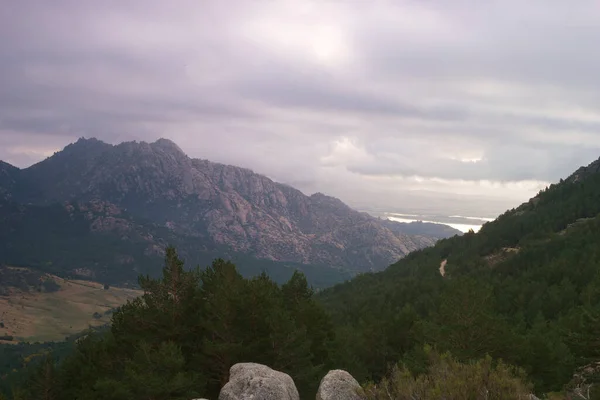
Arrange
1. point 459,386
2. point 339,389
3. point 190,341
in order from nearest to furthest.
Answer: point 459,386
point 339,389
point 190,341

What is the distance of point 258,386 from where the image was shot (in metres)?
31.6

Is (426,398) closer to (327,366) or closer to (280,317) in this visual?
(280,317)

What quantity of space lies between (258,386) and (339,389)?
6044 millimetres

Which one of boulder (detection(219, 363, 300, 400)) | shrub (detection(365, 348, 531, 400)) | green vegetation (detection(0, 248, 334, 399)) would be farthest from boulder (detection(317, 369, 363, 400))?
green vegetation (detection(0, 248, 334, 399))

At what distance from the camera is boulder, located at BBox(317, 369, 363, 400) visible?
31.0 meters

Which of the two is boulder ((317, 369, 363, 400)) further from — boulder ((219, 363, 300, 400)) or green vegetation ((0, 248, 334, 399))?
green vegetation ((0, 248, 334, 399))

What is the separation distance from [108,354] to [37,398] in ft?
49.3

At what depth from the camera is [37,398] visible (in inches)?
2170

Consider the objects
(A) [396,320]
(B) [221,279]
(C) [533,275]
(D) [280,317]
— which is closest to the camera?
(D) [280,317]

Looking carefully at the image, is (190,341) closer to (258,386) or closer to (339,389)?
(258,386)

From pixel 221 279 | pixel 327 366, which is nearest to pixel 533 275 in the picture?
pixel 327 366

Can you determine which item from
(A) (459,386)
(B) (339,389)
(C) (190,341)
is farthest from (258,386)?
(C) (190,341)

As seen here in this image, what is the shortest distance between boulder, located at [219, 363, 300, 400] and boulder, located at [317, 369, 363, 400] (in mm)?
2780

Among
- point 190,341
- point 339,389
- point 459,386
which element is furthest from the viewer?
point 190,341
